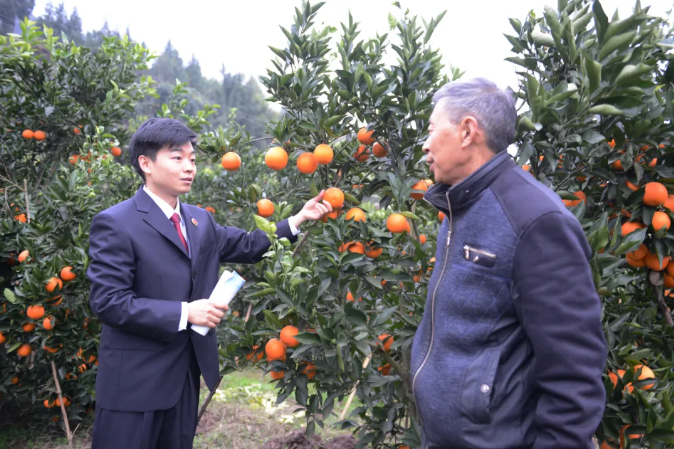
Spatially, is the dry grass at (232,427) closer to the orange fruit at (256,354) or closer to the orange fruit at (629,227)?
the orange fruit at (256,354)

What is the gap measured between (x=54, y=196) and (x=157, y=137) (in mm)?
1648

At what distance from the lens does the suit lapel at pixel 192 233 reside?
2072mm

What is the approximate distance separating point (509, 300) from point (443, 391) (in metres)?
0.28

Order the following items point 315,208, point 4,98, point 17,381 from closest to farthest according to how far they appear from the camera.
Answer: point 315,208 < point 17,381 < point 4,98

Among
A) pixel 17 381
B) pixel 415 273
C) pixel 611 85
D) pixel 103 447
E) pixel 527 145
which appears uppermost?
pixel 611 85

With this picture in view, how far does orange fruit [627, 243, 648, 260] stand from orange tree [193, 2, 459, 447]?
2.59 ft

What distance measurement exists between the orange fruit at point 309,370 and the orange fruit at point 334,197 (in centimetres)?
70

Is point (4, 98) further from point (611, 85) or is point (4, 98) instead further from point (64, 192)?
point (611, 85)

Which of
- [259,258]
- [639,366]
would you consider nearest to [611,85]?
[639,366]

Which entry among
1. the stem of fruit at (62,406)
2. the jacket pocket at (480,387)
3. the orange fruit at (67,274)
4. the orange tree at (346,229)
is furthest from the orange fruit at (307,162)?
the stem of fruit at (62,406)

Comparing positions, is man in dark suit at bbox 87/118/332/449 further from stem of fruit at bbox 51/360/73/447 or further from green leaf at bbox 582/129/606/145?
stem of fruit at bbox 51/360/73/447

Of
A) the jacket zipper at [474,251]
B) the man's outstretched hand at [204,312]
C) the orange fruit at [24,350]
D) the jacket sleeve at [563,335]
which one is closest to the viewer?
the jacket sleeve at [563,335]

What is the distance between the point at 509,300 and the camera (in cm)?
117

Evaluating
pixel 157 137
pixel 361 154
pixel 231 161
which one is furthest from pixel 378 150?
pixel 157 137
